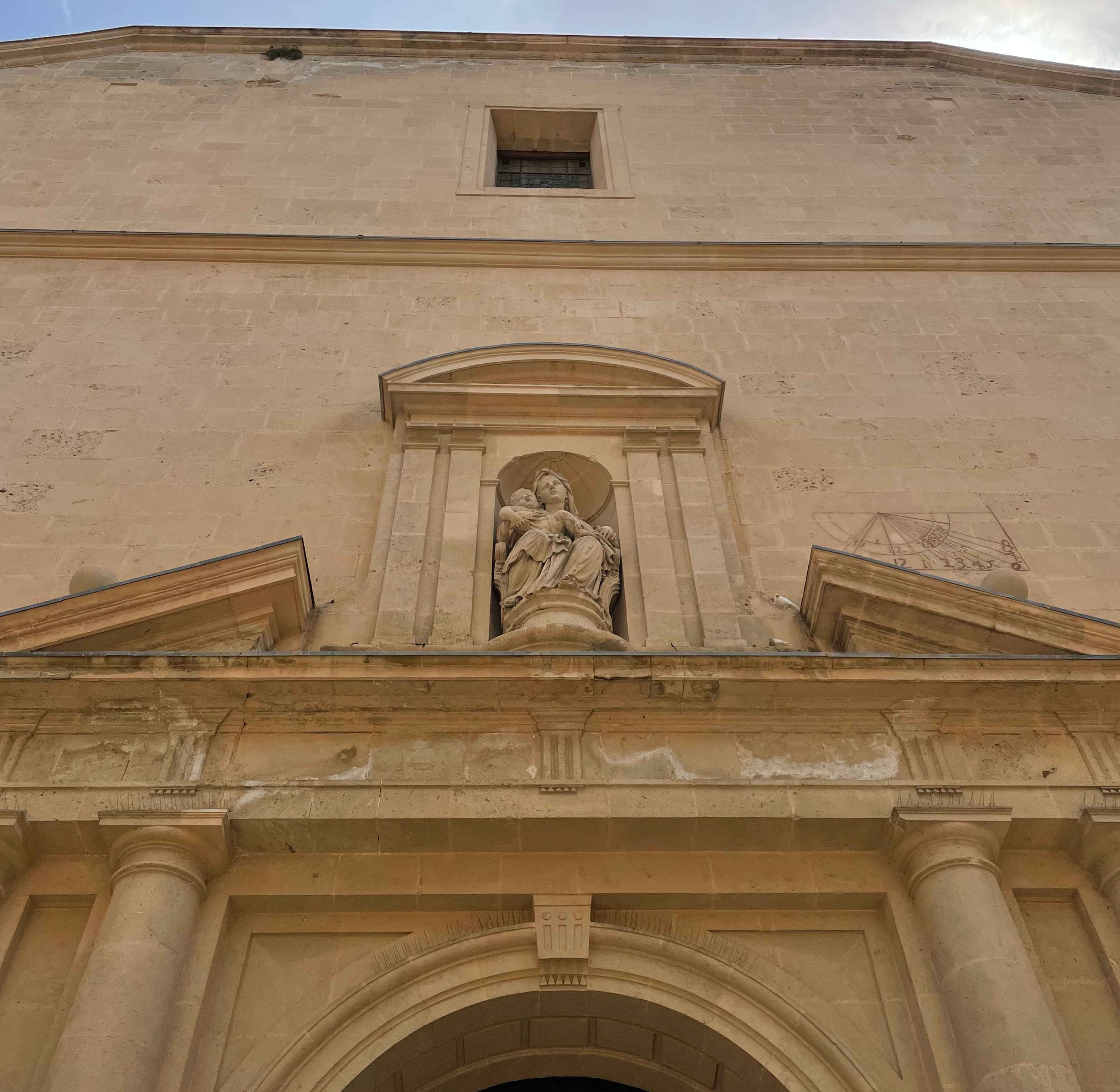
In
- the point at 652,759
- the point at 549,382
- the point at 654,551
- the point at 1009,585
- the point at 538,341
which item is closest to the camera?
the point at 652,759

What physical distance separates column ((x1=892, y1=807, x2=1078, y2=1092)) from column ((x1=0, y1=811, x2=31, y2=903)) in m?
4.63

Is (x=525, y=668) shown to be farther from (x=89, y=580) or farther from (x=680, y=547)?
(x=89, y=580)

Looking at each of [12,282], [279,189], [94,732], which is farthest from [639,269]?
[94,732]

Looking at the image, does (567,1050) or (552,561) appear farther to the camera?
(552,561)

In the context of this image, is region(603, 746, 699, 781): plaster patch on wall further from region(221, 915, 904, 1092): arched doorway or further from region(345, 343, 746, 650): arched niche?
region(345, 343, 746, 650): arched niche

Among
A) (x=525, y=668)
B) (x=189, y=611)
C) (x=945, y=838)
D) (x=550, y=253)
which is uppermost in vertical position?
(x=550, y=253)

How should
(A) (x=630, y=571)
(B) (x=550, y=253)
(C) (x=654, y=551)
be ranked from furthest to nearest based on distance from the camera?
(B) (x=550, y=253)
(C) (x=654, y=551)
(A) (x=630, y=571)

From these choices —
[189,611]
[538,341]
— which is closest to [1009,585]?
[538,341]

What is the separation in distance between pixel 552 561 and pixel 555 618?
2.20 ft

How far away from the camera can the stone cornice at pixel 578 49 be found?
16.5 meters

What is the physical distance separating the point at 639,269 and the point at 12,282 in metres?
6.38

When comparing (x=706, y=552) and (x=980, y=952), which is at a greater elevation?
(x=706, y=552)

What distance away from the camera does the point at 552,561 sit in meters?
8.09

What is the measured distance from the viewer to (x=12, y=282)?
11781 mm
